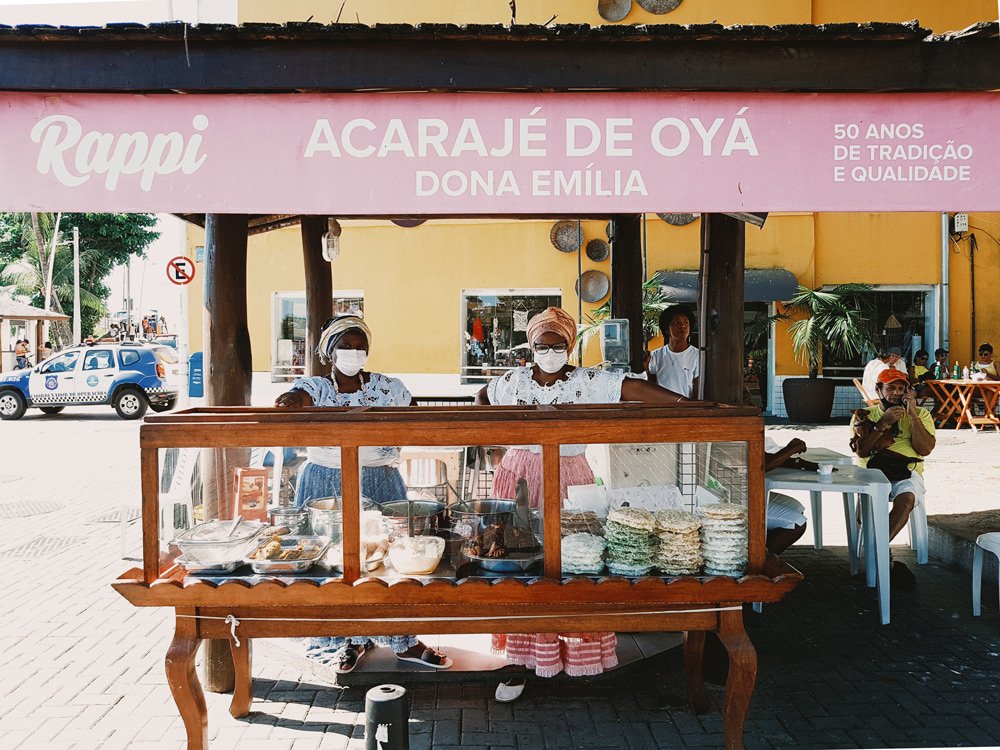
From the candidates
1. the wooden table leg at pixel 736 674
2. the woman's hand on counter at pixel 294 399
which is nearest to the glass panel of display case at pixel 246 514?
the woman's hand on counter at pixel 294 399

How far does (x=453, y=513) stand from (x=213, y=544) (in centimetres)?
102

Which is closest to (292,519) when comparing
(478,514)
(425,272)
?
(478,514)

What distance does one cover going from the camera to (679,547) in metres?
3.05

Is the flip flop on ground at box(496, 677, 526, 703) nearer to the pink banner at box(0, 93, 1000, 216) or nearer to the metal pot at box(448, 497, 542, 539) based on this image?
the metal pot at box(448, 497, 542, 539)

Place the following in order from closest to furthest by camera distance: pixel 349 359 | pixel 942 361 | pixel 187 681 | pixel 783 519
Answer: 1. pixel 187 681
2. pixel 349 359
3. pixel 783 519
4. pixel 942 361

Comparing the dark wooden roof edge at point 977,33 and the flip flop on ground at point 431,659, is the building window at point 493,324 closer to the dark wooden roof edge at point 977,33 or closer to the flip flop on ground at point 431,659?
the flip flop on ground at point 431,659

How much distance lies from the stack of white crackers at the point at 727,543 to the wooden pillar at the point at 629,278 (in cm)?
422

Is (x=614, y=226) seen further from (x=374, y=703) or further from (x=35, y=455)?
(x=35, y=455)

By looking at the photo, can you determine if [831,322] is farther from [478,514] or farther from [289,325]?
[478,514]

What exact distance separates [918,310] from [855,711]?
13.8 m

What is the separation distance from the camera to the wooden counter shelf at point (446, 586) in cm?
292

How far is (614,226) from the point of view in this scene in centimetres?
740

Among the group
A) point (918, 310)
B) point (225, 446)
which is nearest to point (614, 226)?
point (225, 446)

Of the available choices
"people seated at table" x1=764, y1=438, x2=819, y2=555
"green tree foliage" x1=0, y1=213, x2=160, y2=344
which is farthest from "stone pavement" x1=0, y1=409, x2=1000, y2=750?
"green tree foliage" x1=0, y1=213, x2=160, y2=344
